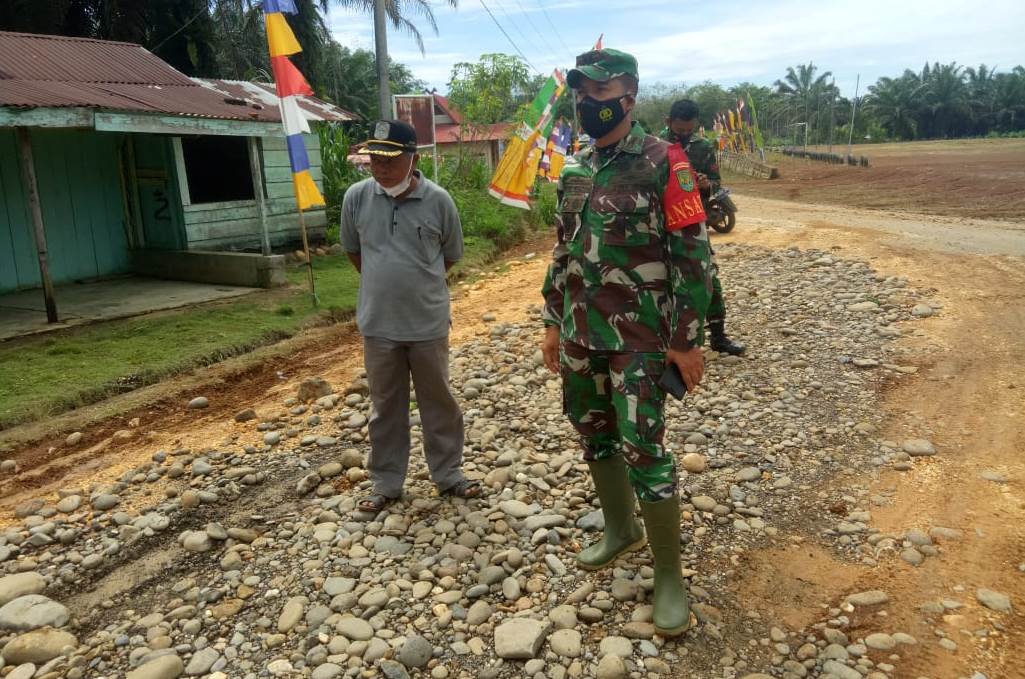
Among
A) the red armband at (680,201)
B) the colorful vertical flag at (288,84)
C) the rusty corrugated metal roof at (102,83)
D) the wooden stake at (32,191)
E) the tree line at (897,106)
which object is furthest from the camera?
the tree line at (897,106)

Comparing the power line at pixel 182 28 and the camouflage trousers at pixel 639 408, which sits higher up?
the power line at pixel 182 28

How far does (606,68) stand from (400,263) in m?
1.37

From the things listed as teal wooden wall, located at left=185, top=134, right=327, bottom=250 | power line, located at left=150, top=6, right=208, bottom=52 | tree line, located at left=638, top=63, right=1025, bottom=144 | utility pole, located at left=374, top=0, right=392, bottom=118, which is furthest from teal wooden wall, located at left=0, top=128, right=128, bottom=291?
tree line, located at left=638, top=63, right=1025, bottom=144

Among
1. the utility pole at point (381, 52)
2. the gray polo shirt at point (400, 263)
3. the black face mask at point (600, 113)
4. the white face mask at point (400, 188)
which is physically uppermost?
the utility pole at point (381, 52)

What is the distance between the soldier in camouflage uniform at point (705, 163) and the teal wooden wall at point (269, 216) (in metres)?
6.58

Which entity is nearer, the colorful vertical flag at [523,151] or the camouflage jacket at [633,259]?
the camouflage jacket at [633,259]

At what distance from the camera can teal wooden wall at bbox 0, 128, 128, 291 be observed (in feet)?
30.1

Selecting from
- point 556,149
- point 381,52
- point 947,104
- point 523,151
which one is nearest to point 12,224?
point 523,151

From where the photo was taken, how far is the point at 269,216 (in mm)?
11555

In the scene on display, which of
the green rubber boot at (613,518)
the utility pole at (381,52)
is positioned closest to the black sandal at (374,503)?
the green rubber boot at (613,518)

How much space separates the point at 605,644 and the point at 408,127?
2.41 m

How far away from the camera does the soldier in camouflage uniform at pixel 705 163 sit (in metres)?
5.92

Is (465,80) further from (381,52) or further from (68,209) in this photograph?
(68,209)

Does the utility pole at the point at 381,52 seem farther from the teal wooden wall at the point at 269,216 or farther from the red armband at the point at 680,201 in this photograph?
the red armband at the point at 680,201
